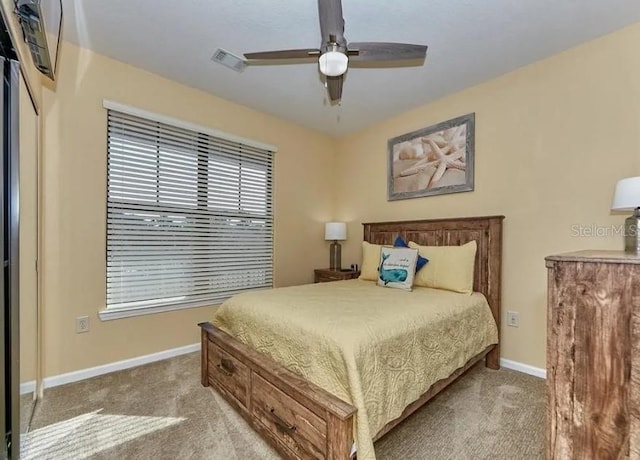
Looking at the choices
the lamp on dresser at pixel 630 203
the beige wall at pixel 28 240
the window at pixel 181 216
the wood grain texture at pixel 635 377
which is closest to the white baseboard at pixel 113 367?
the beige wall at pixel 28 240

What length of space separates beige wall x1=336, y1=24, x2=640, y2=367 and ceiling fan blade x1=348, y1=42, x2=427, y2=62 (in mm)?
1262

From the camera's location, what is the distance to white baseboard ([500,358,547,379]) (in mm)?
2445

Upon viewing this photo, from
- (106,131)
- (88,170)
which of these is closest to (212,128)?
(106,131)

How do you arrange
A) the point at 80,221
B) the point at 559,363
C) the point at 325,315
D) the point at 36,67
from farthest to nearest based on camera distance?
the point at 80,221, the point at 36,67, the point at 325,315, the point at 559,363

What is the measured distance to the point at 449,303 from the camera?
2109mm

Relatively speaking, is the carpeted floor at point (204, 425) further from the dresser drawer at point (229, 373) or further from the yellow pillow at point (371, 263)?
the yellow pillow at point (371, 263)

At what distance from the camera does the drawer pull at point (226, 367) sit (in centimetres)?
195

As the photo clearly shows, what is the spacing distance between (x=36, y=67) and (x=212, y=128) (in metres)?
1.35

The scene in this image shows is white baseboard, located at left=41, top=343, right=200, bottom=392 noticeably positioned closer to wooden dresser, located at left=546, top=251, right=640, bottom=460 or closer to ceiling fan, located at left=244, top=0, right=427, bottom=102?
ceiling fan, located at left=244, top=0, right=427, bottom=102

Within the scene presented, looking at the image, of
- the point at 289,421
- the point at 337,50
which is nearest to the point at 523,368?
the point at 289,421

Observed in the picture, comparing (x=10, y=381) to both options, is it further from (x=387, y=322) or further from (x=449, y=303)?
(x=449, y=303)

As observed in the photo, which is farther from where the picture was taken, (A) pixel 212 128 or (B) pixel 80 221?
(A) pixel 212 128

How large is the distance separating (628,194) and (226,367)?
265cm

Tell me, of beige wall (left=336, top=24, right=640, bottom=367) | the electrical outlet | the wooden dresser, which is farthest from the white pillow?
the electrical outlet
